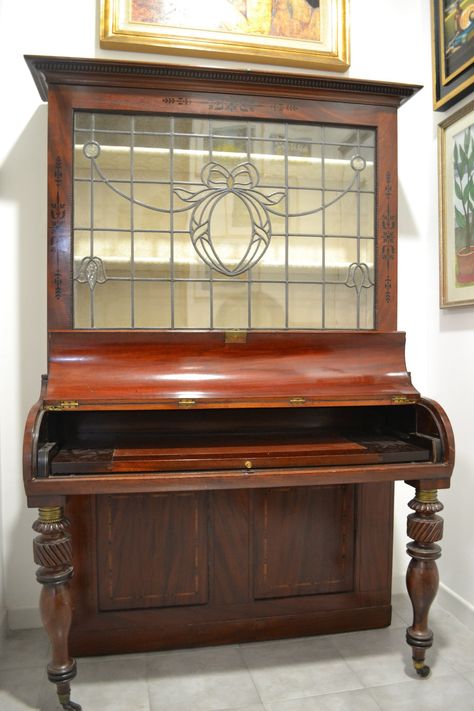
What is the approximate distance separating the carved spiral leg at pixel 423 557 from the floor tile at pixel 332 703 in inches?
10.3

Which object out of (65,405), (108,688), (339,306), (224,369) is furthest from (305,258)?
(108,688)

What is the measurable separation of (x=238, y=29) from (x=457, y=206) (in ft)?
4.06

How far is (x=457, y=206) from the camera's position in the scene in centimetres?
235

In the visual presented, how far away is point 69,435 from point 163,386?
1.63ft

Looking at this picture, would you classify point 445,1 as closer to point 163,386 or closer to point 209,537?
point 163,386

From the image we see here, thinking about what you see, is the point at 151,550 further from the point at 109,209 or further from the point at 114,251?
the point at 109,209

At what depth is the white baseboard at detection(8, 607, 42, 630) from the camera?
90.7 inches

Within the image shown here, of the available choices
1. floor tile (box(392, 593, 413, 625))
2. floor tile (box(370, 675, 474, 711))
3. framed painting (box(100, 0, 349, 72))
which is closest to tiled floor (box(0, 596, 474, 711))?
floor tile (box(370, 675, 474, 711))

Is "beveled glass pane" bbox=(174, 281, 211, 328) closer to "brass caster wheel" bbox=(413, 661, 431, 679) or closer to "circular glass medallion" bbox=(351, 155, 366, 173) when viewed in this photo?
"circular glass medallion" bbox=(351, 155, 366, 173)

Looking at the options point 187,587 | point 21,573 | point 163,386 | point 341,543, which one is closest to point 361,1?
point 163,386

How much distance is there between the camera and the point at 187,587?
2.21m

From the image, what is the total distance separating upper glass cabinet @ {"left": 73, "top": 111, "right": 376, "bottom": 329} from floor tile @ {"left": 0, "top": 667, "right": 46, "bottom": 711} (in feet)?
4.34

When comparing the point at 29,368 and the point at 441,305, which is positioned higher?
the point at 441,305

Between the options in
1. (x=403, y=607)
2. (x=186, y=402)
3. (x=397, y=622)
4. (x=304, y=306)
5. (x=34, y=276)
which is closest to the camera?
(x=186, y=402)
